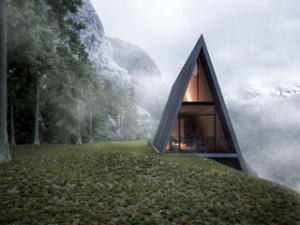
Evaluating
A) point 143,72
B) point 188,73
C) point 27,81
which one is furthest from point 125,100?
point 143,72

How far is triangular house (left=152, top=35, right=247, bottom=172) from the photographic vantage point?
16.0 metres

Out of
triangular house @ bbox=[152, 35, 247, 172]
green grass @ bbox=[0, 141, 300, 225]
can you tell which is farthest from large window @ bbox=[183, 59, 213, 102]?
green grass @ bbox=[0, 141, 300, 225]

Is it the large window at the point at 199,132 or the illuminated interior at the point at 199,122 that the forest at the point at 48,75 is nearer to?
the illuminated interior at the point at 199,122

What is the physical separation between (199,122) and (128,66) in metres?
132

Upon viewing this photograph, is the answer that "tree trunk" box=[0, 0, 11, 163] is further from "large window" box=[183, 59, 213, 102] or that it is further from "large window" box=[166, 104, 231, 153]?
"large window" box=[183, 59, 213, 102]

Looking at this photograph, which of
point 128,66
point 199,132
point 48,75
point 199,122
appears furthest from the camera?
point 128,66

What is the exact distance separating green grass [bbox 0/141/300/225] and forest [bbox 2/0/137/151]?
9.84 m

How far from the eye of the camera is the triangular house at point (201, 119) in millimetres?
16031

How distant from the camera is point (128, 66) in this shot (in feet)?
484

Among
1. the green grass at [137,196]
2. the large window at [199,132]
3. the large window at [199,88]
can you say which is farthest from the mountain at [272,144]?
the green grass at [137,196]

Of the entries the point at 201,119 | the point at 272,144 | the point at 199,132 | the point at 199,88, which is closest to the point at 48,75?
the point at 199,88

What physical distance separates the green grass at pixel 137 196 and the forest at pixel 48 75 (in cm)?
984

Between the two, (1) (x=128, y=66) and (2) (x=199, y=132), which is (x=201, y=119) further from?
(1) (x=128, y=66)

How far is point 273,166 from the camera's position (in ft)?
171
